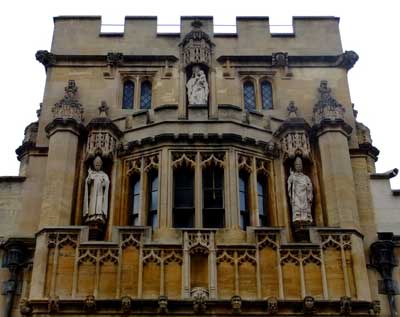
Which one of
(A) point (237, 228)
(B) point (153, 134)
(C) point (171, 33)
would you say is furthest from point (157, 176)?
(C) point (171, 33)

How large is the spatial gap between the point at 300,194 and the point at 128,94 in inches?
227

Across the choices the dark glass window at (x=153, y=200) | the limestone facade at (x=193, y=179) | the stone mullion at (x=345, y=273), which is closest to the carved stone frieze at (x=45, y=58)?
the limestone facade at (x=193, y=179)

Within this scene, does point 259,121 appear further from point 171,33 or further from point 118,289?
point 118,289

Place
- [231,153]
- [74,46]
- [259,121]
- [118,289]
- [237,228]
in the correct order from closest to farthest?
[118,289] < [237,228] < [231,153] < [259,121] < [74,46]

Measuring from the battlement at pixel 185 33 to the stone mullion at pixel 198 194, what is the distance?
4.44m

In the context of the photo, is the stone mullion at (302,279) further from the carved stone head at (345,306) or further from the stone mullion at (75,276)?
the stone mullion at (75,276)

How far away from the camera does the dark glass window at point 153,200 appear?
54.0ft

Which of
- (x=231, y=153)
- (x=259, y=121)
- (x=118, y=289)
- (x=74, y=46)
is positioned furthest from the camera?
(x=74, y=46)

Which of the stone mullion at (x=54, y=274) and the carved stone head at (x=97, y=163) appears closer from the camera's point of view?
the stone mullion at (x=54, y=274)

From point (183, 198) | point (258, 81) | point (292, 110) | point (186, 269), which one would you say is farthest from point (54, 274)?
point (258, 81)

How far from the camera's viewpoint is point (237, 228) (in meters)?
15.9

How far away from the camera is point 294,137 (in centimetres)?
1753

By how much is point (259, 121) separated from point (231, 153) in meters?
1.56

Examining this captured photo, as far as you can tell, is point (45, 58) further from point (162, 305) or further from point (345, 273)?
point (345, 273)
